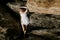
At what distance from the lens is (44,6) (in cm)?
279

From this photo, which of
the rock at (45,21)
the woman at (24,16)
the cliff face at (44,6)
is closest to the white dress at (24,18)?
the woman at (24,16)

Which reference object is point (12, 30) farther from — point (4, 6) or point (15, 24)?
point (4, 6)

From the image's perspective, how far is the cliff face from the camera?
107 inches

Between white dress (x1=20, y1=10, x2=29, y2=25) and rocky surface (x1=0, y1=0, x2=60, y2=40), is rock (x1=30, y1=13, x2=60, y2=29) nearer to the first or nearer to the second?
rocky surface (x1=0, y1=0, x2=60, y2=40)

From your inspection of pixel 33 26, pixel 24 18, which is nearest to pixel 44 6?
pixel 33 26

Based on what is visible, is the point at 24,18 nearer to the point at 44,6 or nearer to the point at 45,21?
the point at 45,21

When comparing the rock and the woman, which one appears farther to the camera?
the rock

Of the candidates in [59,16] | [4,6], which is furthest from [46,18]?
[4,6]

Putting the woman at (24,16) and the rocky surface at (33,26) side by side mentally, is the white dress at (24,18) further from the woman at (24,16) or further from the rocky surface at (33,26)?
the rocky surface at (33,26)

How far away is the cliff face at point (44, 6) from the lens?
2.72 meters

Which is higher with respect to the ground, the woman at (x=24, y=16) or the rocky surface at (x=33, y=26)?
the woman at (x=24, y=16)

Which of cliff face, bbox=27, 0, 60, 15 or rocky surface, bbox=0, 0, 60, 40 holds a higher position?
cliff face, bbox=27, 0, 60, 15

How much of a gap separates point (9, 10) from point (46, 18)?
627 millimetres

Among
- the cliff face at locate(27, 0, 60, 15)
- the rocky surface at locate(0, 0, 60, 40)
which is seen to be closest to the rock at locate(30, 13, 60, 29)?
the rocky surface at locate(0, 0, 60, 40)
